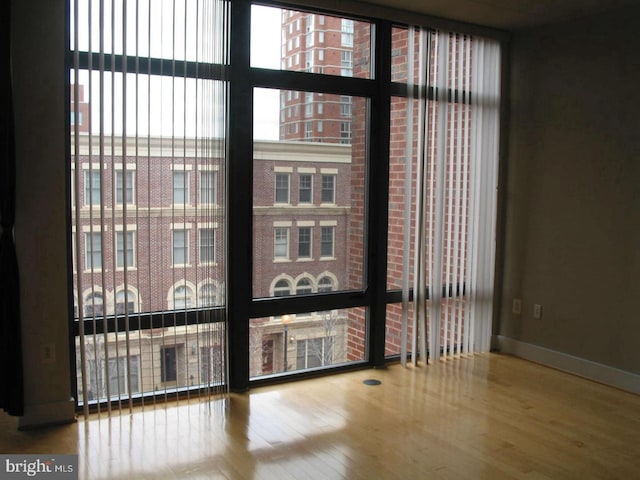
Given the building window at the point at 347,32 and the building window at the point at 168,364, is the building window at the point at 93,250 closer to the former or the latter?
the building window at the point at 168,364

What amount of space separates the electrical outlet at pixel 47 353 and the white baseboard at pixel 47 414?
0.25m

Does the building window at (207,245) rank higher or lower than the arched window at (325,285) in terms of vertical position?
higher

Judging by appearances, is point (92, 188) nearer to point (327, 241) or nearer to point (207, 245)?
point (207, 245)

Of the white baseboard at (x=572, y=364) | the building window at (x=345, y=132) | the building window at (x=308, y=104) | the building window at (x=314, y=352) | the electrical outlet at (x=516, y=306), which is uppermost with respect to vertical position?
the building window at (x=308, y=104)

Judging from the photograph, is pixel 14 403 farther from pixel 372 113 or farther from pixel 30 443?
pixel 372 113

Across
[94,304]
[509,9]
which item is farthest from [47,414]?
[509,9]

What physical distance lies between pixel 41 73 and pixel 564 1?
3390 millimetres

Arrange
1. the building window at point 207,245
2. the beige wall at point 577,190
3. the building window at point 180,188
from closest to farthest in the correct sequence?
the building window at point 180,188, the building window at point 207,245, the beige wall at point 577,190

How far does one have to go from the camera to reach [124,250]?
135 inches

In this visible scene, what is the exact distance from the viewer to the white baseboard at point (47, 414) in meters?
3.34

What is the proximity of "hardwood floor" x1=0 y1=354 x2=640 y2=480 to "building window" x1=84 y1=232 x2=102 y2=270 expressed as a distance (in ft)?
3.02

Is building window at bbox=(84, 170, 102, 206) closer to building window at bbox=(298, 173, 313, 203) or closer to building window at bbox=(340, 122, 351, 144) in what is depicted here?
building window at bbox=(298, 173, 313, 203)

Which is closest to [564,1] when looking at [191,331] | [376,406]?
[376,406]

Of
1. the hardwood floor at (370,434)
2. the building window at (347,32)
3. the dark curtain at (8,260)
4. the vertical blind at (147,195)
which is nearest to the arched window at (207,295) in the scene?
the vertical blind at (147,195)
